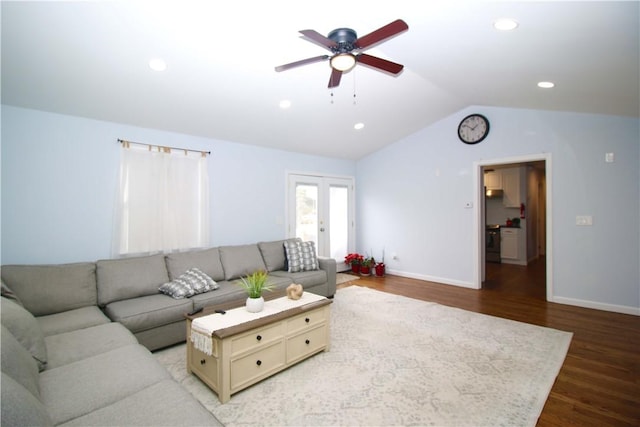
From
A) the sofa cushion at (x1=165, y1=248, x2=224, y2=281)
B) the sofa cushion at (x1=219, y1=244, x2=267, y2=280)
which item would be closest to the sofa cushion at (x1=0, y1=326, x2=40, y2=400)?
the sofa cushion at (x1=165, y1=248, x2=224, y2=281)

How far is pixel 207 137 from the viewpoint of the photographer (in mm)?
4441

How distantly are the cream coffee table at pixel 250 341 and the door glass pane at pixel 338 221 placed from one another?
3536 millimetres

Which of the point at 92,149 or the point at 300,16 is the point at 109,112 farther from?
the point at 300,16

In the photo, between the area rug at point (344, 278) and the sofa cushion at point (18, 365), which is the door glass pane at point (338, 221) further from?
the sofa cushion at point (18, 365)

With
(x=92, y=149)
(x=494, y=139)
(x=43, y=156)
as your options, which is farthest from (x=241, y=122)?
(x=494, y=139)

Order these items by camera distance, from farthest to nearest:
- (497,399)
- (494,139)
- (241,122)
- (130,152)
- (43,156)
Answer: (494,139), (241,122), (130,152), (43,156), (497,399)

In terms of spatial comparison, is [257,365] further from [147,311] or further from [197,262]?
[197,262]

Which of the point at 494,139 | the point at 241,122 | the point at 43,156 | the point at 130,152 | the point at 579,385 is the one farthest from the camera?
the point at 494,139

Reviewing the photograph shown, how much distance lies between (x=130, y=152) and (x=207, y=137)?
1.05m

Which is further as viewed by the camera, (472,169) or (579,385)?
(472,169)

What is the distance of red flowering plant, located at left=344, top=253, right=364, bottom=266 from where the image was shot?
6388 mm

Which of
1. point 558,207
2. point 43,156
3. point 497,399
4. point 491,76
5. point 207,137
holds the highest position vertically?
point 491,76

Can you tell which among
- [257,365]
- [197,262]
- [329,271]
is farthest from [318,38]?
[329,271]

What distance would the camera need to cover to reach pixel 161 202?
3.94 meters
